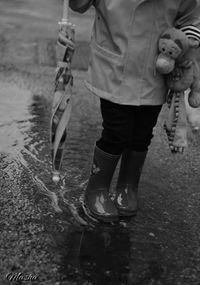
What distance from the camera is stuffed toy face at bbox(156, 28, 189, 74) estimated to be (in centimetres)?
270

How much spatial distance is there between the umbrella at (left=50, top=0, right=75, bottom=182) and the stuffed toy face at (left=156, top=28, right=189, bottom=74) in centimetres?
45

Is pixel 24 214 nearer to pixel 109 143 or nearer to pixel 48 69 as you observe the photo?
pixel 109 143

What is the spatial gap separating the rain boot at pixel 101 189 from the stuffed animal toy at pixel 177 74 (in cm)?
35

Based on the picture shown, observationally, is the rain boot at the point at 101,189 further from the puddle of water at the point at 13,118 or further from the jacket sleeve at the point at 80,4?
the puddle of water at the point at 13,118

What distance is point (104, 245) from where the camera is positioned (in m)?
2.72

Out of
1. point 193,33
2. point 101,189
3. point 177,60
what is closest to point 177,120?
point 177,60

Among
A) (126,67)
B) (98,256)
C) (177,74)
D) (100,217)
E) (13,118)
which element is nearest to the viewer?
(98,256)

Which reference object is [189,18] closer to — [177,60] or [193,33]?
[193,33]

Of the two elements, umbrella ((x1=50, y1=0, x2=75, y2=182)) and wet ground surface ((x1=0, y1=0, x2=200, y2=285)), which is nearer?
wet ground surface ((x1=0, y1=0, x2=200, y2=285))

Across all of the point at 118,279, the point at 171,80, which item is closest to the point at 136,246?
the point at 118,279

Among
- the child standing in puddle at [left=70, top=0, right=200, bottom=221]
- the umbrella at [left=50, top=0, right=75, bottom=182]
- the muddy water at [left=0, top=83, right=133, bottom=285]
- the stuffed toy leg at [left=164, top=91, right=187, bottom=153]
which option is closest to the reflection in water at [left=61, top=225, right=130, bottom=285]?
the muddy water at [left=0, top=83, right=133, bottom=285]

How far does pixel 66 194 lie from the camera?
3.23 m

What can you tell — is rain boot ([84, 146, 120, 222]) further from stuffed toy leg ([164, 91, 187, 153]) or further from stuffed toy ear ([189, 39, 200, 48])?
stuffed toy ear ([189, 39, 200, 48])

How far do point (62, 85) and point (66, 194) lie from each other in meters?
0.77
